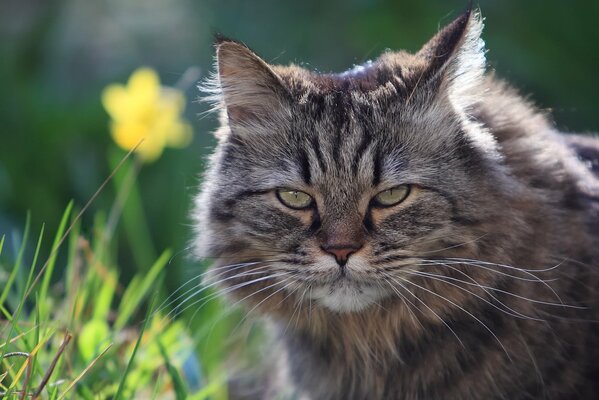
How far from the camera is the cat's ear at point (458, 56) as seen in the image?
2031 millimetres

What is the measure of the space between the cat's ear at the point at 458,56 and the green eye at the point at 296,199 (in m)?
0.40

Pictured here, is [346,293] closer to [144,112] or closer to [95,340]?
[95,340]

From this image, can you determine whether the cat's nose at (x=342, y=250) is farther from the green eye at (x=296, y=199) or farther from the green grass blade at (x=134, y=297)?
the green grass blade at (x=134, y=297)

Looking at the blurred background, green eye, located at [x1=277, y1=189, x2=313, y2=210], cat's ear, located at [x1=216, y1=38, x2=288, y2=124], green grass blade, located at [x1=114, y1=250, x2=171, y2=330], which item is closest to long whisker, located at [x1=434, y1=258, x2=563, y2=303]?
green eye, located at [x1=277, y1=189, x2=313, y2=210]

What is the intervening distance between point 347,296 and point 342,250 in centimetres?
15

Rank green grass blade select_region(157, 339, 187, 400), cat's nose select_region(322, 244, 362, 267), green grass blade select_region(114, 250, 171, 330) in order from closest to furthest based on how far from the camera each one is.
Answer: cat's nose select_region(322, 244, 362, 267), green grass blade select_region(157, 339, 187, 400), green grass blade select_region(114, 250, 171, 330)

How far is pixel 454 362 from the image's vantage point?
7.15ft

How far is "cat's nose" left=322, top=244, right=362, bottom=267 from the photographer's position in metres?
1.97

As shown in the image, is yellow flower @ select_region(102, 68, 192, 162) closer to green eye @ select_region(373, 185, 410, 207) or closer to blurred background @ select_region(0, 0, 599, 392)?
blurred background @ select_region(0, 0, 599, 392)

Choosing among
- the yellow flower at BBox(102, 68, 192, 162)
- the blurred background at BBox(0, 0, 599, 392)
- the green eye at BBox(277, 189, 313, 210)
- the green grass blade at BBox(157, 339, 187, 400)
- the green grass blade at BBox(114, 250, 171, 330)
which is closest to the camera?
the green eye at BBox(277, 189, 313, 210)

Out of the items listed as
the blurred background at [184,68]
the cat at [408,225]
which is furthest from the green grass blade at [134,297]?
the blurred background at [184,68]

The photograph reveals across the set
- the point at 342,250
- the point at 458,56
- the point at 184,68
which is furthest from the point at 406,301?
the point at 184,68

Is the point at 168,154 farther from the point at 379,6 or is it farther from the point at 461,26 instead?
the point at 461,26

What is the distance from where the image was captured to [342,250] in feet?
6.47
